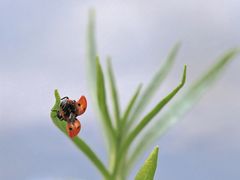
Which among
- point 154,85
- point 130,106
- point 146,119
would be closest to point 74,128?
Answer: point 146,119

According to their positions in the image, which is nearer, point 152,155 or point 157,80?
point 152,155

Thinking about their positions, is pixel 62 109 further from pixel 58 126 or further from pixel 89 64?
pixel 89 64

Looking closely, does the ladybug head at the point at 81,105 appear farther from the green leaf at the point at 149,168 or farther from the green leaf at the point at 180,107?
the green leaf at the point at 180,107

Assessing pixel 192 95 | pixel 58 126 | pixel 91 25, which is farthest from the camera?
pixel 91 25

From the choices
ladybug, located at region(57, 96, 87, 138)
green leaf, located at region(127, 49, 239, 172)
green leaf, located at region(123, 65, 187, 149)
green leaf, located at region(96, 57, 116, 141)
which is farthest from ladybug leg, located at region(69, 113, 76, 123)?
green leaf, located at region(127, 49, 239, 172)

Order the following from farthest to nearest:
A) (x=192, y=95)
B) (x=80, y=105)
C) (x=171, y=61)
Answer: (x=171, y=61)
(x=192, y=95)
(x=80, y=105)

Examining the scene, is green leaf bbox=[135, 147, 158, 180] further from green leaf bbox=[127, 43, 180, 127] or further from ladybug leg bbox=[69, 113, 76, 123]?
green leaf bbox=[127, 43, 180, 127]

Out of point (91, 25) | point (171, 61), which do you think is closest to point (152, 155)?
point (171, 61)
